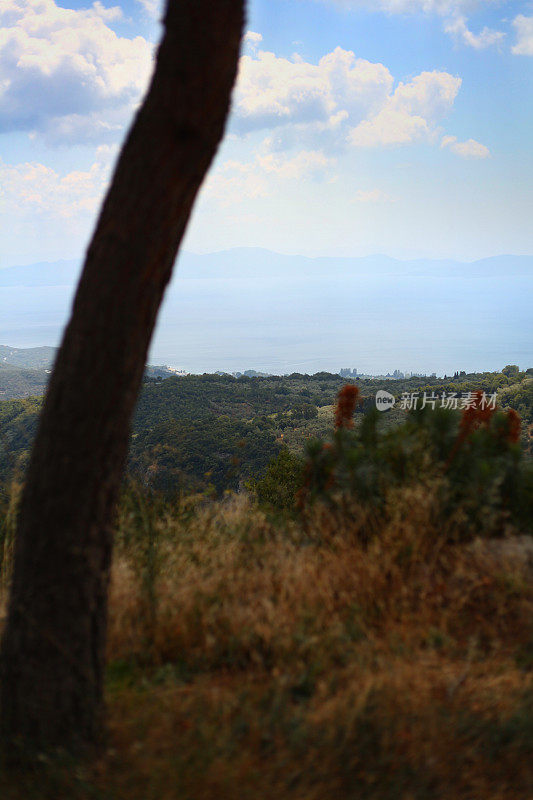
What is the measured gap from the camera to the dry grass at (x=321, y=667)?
186 cm

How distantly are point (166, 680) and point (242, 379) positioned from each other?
45006 millimetres

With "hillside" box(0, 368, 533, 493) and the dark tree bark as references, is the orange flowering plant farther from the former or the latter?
"hillside" box(0, 368, 533, 493)

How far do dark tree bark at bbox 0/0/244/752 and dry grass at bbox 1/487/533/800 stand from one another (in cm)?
36

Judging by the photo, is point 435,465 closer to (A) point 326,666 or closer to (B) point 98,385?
(A) point 326,666

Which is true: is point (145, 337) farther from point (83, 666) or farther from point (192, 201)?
point (83, 666)

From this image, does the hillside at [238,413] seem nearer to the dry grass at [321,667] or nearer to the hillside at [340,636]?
the hillside at [340,636]

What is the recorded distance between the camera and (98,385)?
1922 mm

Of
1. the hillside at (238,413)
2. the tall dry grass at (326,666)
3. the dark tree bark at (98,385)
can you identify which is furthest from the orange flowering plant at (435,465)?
the hillside at (238,413)

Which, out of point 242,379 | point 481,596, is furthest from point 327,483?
point 242,379

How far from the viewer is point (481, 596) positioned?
2771 millimetres

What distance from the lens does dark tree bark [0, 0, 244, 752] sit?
191cm

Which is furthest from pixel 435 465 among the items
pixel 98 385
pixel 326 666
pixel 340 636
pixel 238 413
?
pixel 238 413
